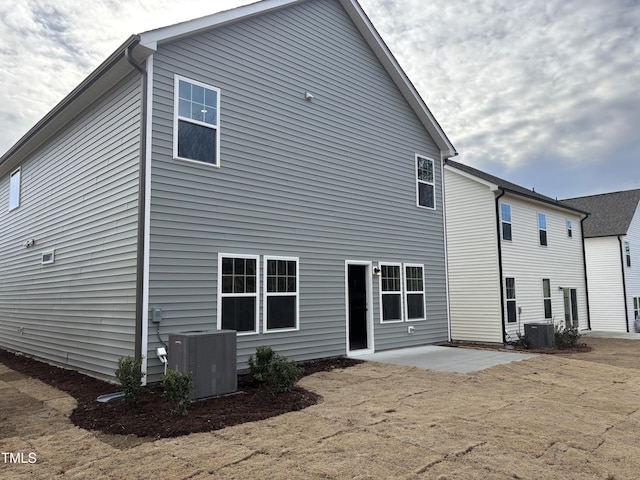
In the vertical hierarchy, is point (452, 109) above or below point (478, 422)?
above

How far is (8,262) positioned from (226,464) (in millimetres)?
12546

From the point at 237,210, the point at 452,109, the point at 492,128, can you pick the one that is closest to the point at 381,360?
the point at 237,210

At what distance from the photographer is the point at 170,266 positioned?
7.24 m

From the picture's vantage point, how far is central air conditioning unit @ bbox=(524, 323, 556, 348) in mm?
13430

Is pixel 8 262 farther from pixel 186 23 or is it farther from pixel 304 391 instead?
pixel 304 391

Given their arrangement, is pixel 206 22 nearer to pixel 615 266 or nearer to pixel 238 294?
pixel 238 294

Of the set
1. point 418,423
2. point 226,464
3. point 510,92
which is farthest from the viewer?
point 510,92

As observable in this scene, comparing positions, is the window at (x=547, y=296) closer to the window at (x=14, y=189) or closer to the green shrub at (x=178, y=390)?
the green shrub at (x=178, y=390)

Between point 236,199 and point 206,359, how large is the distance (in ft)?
10.2

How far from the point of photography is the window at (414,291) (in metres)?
11.8

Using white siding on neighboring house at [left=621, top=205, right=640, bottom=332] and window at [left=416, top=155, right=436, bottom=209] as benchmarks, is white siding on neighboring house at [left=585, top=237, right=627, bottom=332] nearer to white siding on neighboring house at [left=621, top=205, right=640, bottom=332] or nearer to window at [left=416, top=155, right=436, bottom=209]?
white siding on neighboring house at [left=621, top=205, right=640, bottom=332]

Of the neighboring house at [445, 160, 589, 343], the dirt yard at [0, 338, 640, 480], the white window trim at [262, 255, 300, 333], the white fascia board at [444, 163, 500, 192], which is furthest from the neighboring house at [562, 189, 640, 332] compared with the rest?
the white window trim at [262, 255, 300, 333]

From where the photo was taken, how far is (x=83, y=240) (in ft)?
28.8

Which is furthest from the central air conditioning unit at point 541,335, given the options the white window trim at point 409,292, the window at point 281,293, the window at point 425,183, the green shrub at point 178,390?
the green shrub at point 178,390
